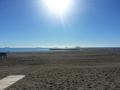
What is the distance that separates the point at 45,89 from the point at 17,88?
1346mm

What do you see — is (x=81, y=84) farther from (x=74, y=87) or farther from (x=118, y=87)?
(x=118, y=87)

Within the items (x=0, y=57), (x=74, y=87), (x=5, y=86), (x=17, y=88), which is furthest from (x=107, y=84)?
(x=0, y=57)

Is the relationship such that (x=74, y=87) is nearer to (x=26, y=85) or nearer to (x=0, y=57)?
(x=26, y=85)

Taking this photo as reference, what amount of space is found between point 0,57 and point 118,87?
85.9ft

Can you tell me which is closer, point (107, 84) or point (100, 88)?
point (100, 88)

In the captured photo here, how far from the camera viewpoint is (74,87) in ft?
29.0

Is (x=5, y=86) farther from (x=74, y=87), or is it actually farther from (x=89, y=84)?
(x=89, y=84)

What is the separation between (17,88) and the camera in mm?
8820

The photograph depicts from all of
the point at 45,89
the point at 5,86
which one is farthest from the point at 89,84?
the point at 5,86

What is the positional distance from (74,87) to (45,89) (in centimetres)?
136

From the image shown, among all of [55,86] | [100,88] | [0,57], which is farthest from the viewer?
[0,57]

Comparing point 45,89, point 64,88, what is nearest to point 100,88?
point 64,88

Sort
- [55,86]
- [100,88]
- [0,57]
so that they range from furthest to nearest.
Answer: [0,57] < [55,86] < [100,88]

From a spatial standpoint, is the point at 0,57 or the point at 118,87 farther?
the point at 0,57
